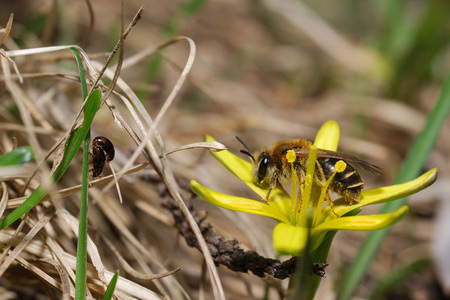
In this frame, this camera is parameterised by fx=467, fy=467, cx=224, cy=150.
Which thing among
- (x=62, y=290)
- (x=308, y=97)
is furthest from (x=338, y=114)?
(x=62, y=290)

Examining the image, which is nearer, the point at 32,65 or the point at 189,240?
the point at 189,240

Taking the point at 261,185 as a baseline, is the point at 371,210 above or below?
above

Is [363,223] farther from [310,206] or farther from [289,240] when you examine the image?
[310,206]

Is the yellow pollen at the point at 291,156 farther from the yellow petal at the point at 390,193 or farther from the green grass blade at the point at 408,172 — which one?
the green grass blade at the point at 408,172

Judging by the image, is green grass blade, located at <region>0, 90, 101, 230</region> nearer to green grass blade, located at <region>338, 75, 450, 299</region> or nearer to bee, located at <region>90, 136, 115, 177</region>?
bee, located at <region>90, 136, 115, 177</region>

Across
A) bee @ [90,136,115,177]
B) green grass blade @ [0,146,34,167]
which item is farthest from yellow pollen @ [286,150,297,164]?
green grass blade @ [0,146,34,167]

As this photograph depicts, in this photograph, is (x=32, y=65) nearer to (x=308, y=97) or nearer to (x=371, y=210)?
(x=371, y=210)

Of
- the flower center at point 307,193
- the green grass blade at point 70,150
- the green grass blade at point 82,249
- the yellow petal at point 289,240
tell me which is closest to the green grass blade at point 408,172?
the flower center at point 307,193
